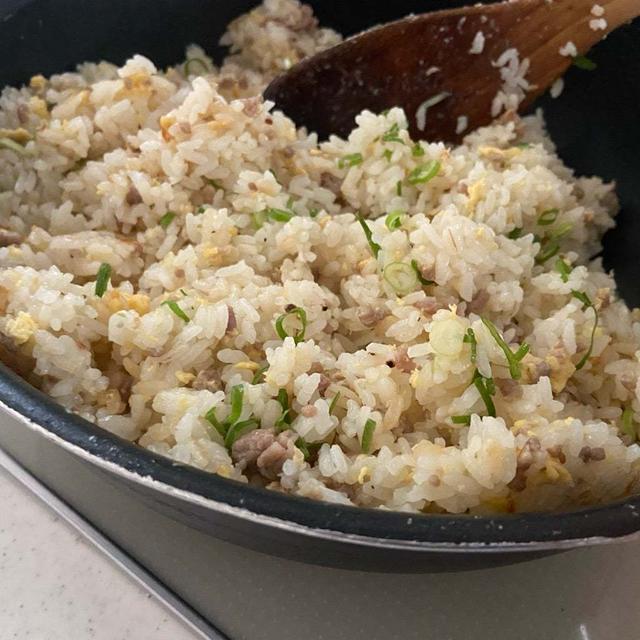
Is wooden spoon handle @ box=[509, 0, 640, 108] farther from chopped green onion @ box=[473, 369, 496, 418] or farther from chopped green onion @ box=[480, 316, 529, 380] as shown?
chopped green onion @ box=[473, 369, 496, 418]

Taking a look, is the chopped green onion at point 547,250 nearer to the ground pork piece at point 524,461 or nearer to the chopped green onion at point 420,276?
the chopped green onion at point 420,276

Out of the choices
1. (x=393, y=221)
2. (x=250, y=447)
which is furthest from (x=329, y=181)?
(x=250, y=447)

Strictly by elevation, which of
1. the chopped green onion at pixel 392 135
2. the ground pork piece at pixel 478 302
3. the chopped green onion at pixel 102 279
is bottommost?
the ground pork piece at pixel 478 302

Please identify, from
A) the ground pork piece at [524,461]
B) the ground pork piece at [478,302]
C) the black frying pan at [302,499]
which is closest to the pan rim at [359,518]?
the black frying pan at [302,499]

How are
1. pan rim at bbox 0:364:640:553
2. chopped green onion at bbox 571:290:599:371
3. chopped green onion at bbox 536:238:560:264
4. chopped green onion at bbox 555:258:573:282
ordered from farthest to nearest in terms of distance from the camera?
chopped green onion at bbox 536:238:560:264
chopped green onion at bbox 555:258:573:282
chopped green onion at bbox 571:290:599:371
pan rim at bbox 0:364:640:553

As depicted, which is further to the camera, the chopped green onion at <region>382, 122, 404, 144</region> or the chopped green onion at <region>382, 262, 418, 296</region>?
the chopped green onion at <region>382, 122, 404, 144</region>

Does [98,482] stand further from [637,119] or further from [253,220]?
[637,119]

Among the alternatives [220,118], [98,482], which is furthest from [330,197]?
[98,482]

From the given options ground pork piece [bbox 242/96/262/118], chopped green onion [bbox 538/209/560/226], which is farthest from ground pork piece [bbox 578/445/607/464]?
ground pork piece [bbox 242/96/262/118]
